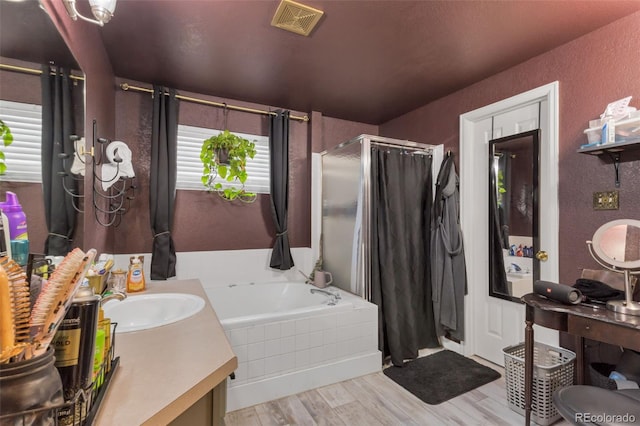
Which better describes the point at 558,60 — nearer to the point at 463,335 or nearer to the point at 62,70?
the point at 463,335

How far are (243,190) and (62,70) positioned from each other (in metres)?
1.88

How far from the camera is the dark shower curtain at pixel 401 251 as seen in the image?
2.50m

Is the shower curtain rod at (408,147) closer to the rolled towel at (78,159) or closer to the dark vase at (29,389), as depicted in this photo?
the rolled towel at (78,159)

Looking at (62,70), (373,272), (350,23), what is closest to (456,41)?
(350,23)

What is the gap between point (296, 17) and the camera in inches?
68.3

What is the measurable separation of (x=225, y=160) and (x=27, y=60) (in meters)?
1.85

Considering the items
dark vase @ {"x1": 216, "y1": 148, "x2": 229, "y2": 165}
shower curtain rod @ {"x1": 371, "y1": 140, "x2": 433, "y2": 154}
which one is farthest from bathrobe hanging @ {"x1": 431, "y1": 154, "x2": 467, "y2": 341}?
dark vase @ {"x1": 216, "y1": 148, "x2": 229, "y2": 165}

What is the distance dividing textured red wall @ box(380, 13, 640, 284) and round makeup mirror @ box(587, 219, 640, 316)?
0.27 metres

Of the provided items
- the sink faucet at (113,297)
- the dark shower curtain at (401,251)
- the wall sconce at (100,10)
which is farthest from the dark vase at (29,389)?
the dark shower curtain at (401,251)

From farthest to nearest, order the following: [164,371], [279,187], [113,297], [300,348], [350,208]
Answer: [279,187], [350,208], [300,348], [113,297], [164,371]

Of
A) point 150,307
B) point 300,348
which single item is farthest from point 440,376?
point 150,307

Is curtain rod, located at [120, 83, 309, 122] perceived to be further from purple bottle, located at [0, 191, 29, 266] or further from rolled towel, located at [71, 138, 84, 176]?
purple bottle, located at [0, 191, 29, 266]

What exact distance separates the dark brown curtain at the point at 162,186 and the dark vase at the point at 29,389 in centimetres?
230

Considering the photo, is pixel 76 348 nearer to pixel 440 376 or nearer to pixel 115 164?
pixel 115 164
